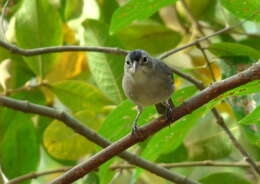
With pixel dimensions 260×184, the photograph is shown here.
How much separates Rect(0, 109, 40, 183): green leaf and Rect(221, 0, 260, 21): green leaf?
0.94m

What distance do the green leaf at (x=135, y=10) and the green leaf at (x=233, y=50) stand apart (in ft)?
1.68

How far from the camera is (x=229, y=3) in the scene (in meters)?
1.44

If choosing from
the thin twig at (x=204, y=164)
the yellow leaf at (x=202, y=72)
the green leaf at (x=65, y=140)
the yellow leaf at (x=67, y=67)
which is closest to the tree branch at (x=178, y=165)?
the thin twig at (x=204, y=164)

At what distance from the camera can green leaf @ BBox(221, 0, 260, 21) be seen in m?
1.41

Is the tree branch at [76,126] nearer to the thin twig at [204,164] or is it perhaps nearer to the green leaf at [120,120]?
the green leaf at [120,120]

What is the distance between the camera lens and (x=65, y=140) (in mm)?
2021

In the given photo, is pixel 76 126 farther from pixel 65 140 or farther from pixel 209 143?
pixel 209 143

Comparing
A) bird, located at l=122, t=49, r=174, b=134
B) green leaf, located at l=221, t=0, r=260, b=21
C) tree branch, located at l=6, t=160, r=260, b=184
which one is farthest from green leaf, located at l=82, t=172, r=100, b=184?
green leaf, located at l=221, t=0, r=260, b=21

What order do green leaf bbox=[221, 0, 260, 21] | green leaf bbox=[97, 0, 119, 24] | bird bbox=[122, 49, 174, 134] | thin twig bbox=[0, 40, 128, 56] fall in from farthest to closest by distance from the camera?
green leaf bbox=[97, 0, 119, 24] → bird bbox=[122, 49, 174, 134] → thin twig bbox=[0, 40, 128, 56] → green leaf bbox=[221, 0, 260, 21]

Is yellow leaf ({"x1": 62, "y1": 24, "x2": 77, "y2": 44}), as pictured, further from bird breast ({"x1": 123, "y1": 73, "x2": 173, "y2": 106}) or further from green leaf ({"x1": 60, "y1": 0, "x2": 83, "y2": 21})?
bird breast ({"x1": 123, "y1": 73, "x2": 173, "y2": 106})

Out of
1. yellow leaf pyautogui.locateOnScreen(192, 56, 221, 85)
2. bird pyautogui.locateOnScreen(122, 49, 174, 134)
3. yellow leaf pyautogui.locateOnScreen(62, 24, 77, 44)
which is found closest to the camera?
A: bird pyautogui.locateOnScreen(122, 49, 174, 134)

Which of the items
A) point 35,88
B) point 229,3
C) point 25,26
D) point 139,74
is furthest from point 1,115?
point 229,3

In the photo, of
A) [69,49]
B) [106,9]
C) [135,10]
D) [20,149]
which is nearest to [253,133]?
[135,10]

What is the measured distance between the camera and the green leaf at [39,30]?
2043 mm
